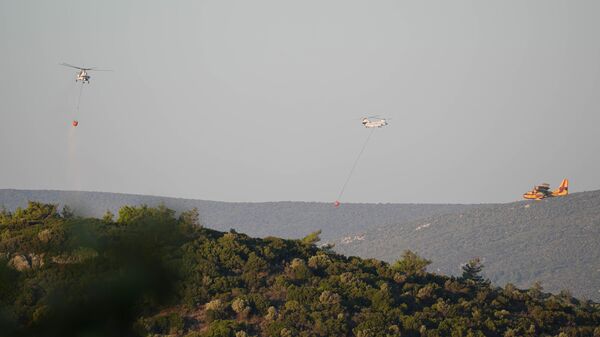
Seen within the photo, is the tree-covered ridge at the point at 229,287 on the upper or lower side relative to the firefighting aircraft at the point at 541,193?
lower

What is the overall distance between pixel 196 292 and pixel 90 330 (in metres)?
26.8

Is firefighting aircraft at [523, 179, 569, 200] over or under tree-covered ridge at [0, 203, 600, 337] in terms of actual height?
over

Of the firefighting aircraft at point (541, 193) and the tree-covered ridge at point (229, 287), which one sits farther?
the firefighting aircraft at point (541, 193)

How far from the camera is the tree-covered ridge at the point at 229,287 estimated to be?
31281 mm

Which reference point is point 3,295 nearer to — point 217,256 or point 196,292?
point 196,292

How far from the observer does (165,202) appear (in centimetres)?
3216

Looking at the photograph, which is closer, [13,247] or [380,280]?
[13,247]

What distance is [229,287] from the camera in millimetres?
60031

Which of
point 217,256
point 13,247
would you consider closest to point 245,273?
point 217,256

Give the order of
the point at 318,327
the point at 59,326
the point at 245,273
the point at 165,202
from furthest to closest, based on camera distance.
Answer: the point at 245,273, the point at 318,327, the point at 165,202, the point at 59,326

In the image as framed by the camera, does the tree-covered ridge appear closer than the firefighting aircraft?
Yes

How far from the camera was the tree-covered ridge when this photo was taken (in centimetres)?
3128

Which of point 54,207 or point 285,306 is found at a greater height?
point 54,207

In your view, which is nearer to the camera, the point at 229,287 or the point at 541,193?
the point at 229,287
